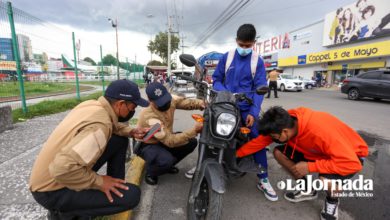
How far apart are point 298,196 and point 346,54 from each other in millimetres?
24714

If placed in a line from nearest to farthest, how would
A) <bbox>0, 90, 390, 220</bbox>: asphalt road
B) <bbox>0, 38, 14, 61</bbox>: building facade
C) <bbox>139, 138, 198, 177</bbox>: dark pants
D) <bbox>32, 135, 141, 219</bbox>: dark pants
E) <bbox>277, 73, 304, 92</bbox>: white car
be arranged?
<bbox>32, 135, 141, 219</bbox>: dark pants → <bbox>0, 90, 390, 220</bbox>: asphalt road → <bbox>139, 138, 198, 177</bbox>: dark pants → <bbox>0, 38, 14, 61</bbox>: building facade → <bbox>277, 73, 304, 92</bbox>: white car

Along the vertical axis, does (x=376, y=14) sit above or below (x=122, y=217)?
above

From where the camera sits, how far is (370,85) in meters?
9.73

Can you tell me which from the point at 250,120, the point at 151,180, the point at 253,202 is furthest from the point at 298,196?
the point at 151,180

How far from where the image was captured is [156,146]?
2529 mm

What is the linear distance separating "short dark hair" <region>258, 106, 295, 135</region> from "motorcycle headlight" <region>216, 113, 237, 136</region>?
33 cm

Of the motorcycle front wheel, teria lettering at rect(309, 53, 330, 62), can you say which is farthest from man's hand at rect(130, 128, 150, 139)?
teria lettering at rect(309, 53, 330, 62)

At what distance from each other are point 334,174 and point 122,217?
5.87 ft

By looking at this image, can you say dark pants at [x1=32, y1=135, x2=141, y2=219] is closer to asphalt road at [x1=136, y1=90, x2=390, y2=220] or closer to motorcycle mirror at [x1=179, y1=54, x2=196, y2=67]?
asphalt road at [x1=136, y1=90, x2=390, y2=220]

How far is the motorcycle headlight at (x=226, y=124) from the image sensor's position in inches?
65.1

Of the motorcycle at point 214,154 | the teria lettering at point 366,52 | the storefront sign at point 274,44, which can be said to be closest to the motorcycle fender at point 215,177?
the motorcycle at point 214,154

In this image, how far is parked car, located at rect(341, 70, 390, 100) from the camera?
9.20 metres

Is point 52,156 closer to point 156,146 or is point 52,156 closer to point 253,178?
point 156,146


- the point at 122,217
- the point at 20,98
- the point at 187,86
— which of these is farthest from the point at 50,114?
the point at 187,86
